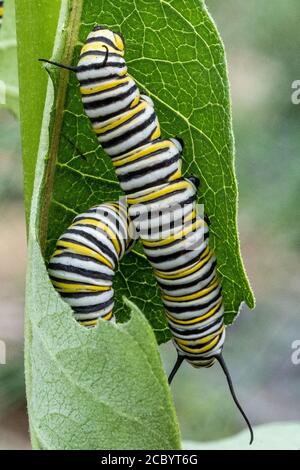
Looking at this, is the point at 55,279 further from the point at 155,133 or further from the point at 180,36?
the point at 180,36

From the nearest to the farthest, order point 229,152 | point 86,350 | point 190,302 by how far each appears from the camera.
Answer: point 86,350
point 229,152
point 190,302

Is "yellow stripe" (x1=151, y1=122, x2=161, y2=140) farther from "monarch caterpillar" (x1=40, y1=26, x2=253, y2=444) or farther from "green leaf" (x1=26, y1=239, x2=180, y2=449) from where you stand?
"green leaf" (x1=26, y1=239, x2=180, y2=449)

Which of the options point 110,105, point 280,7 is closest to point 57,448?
point 110,105

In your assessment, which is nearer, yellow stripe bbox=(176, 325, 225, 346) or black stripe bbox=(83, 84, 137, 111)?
black stripe bbox=(83, 84, 137, 111)

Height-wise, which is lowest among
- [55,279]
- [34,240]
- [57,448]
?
[57,448]

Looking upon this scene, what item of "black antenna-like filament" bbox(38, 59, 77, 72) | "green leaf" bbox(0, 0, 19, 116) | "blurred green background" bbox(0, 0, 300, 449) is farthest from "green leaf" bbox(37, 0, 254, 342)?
"blurred green background" bbox(0, 0, 300, 449)

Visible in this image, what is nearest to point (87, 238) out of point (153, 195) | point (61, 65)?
point (153, 195)
